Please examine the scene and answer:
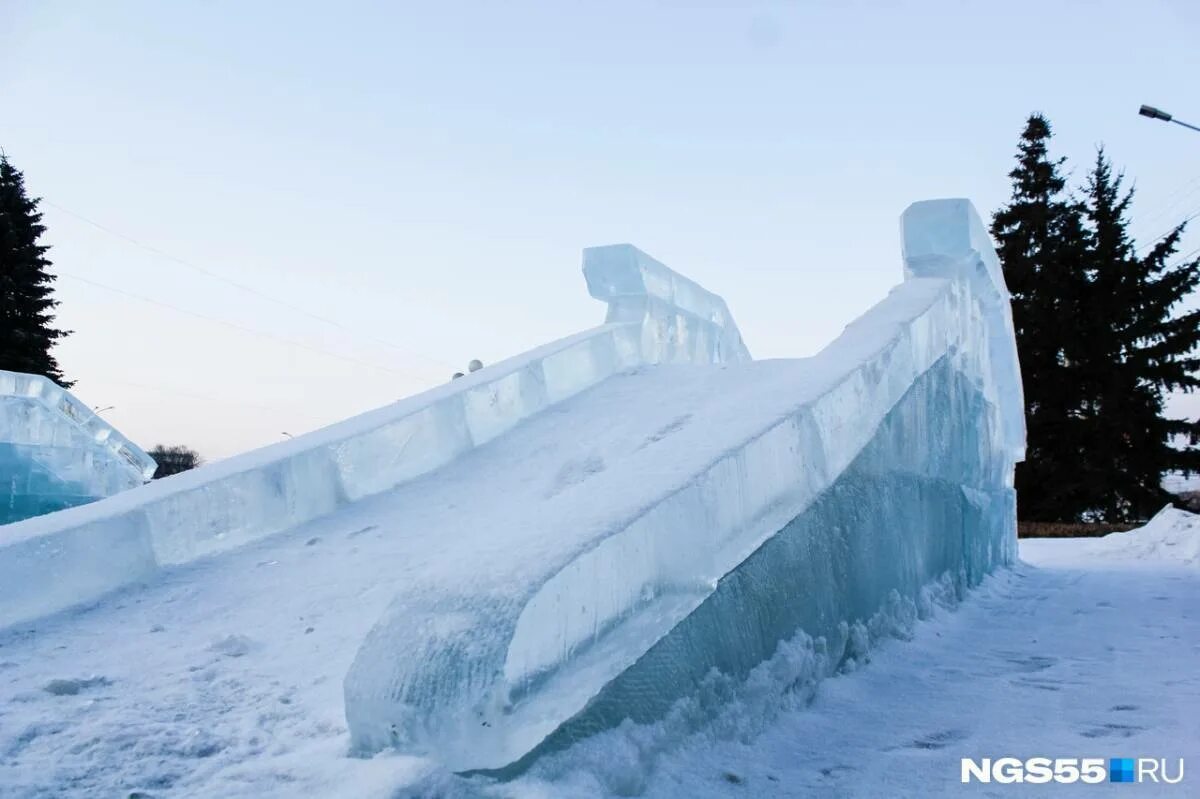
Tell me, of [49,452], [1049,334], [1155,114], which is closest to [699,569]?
[49,452]

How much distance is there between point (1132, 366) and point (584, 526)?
26.1m

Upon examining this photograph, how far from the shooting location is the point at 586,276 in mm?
7203

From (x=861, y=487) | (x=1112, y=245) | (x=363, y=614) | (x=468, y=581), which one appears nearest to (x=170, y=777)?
(x=468, y=581)

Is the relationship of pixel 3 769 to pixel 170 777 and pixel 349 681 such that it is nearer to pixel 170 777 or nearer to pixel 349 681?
pixel 170 777

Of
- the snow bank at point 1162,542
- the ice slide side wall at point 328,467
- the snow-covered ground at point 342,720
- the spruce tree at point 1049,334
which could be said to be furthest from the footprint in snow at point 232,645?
the spruce tree at point 1049,334

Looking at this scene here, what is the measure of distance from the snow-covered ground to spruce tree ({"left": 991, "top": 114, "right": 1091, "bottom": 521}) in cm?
2099

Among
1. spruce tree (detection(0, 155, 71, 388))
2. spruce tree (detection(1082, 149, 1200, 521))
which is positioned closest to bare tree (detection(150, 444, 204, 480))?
spruce tree (detection(0, 155, 71, 388))

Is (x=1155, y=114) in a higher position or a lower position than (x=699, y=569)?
higher

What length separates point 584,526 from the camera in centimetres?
217

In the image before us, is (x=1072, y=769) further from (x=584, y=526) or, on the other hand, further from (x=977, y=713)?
(x=584, y=526)

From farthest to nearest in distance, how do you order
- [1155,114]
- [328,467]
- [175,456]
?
[175,456]
[1155,114]
[328,467]

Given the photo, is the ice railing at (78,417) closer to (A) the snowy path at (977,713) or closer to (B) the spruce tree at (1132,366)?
(A) the snowy path at (977,713)

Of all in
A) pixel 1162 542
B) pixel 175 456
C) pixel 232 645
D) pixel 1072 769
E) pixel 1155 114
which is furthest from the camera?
pixel 175 456

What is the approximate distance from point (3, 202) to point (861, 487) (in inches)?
1154
